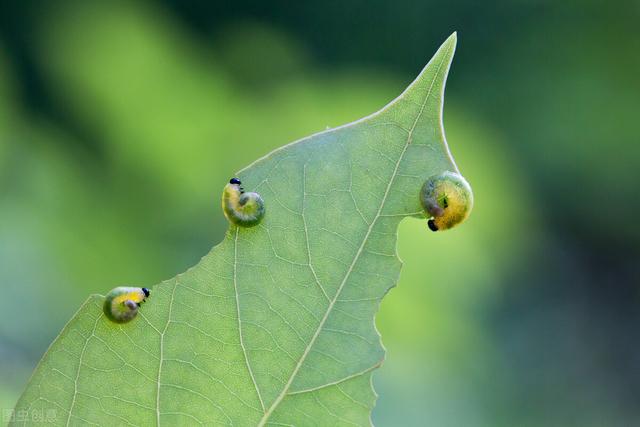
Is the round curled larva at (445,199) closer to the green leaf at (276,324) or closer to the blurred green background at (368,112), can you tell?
the green leaf at (276,324)

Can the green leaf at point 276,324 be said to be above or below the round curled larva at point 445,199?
below

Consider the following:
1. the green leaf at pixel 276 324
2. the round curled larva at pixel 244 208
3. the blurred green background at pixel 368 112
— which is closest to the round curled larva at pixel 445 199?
the green leaf at pixel 276 324

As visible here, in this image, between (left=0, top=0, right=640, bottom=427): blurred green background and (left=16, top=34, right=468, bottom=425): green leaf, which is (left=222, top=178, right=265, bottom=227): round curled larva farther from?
(left=0, top=0, right=640, bottom=427): blurred green background

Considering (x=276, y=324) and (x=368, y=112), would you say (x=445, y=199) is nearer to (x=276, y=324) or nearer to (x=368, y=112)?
(x=276, y=324)

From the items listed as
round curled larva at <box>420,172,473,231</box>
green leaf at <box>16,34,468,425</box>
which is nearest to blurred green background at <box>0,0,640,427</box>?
green leaf at <box>16,34,468,425</box>

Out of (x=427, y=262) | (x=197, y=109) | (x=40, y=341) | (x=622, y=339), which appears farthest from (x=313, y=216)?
(x=622, y=339)

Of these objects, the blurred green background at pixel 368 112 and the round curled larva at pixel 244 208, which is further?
the blurred green background at pixel 368 112
